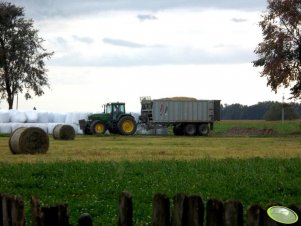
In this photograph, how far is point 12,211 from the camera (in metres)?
4.95

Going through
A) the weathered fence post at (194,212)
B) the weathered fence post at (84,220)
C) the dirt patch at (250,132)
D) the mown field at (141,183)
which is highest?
the dirt patch at (250,132)

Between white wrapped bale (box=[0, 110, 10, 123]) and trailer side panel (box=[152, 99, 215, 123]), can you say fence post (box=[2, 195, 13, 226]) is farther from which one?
white wrapped bale (box=[0, 110, 10, 123])

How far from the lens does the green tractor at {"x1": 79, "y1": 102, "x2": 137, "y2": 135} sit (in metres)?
47.0

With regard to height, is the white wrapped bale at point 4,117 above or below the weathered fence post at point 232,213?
above

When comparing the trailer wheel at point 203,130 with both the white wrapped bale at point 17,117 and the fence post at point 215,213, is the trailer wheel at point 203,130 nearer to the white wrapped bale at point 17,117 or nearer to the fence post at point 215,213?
the white wrapped bale at point 17,117

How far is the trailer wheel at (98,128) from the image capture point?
47.1 m

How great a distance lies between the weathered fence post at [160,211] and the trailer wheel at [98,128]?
42415mm

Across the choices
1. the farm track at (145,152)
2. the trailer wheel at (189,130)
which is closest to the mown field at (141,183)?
the farm track at (145,152)

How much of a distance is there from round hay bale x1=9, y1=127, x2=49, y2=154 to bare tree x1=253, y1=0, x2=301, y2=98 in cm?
2224

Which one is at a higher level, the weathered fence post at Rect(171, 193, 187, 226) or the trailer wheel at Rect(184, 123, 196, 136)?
the trailer wheel at Rect(184, 123, 196, 136)

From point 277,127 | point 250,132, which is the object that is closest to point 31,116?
point 250,132

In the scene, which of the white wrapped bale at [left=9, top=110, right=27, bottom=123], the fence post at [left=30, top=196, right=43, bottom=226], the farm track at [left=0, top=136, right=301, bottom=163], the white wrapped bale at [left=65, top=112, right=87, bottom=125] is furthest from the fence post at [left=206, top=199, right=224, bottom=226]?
the white wrapped bale at [left=9, top=110, right=27, bottom=123]

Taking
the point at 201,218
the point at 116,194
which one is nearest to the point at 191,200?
the point at 201,218

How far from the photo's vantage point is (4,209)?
16.4 feet
